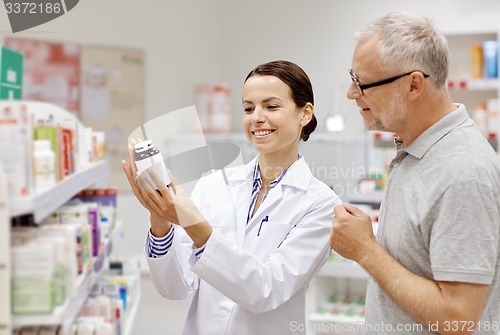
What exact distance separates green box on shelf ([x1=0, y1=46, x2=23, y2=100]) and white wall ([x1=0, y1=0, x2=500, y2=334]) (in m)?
3.03

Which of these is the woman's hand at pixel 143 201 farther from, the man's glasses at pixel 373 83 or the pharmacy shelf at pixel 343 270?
the pharmacy shelf at pixel 343 270

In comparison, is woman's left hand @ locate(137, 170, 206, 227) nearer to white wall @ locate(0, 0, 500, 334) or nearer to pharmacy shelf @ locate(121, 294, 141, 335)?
pharmacy shelf @ locate(121, 294, 141, 335)

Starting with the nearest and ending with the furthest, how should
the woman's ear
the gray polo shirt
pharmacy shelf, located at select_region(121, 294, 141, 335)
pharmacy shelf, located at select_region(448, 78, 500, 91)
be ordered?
1. the gray polo shirt
2. the woman's ear
3. pharmacy shelf, located at select_region(121, 294, 141, 335)
4. pharmacy shelf, located at select_region(448, 78, 500, 91)

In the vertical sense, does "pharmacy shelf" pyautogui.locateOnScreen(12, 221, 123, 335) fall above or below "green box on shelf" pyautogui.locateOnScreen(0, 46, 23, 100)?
below

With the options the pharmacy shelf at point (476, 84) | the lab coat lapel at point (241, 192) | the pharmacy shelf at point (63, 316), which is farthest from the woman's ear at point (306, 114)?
the pharmacy shelf at point (476, 84)

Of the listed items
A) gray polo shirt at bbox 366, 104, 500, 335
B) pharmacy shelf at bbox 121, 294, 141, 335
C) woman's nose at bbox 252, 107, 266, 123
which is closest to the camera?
gray polo shirt at bbox 366, 104, 500, 335

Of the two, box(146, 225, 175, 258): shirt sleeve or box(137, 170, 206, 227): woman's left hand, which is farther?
box(146, 225, 175, 258): shirt sleeve

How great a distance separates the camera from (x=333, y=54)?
6.71m

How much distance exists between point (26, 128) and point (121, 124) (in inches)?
163

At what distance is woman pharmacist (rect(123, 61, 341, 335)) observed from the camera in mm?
1885

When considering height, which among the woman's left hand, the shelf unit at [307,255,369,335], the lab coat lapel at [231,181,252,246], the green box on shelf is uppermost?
the green box on shelf

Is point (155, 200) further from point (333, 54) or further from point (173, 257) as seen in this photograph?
point (333, 54)

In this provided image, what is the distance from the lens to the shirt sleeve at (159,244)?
1976mm

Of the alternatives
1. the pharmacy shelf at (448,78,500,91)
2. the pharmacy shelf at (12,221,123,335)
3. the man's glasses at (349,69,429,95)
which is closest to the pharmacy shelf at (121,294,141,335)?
the pharmacy shelf at (12,221,123,335)
